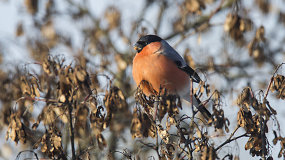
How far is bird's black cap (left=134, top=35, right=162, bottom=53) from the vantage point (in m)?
3.41

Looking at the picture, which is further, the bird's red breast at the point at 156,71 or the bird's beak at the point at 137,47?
the bird's beak at the point at 137,47

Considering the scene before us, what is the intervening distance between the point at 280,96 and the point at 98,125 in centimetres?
105

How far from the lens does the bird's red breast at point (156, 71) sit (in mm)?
3018

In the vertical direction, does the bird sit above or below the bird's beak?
below

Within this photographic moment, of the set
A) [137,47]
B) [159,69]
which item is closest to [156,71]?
[159,69]

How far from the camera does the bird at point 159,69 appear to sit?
119 inches

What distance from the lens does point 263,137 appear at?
205 centimetres

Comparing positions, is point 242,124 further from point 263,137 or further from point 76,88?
point 76,88

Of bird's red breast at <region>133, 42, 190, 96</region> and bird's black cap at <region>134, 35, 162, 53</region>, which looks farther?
bird's black cap at <region>134, 35, 162, 53</region>

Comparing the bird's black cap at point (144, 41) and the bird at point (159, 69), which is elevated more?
the bird's black cap at point (144, 41)

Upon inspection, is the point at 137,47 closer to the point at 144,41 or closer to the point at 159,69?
the point at 144,41

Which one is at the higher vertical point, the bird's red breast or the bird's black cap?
the bird's black cap

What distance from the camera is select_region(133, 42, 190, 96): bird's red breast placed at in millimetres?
3018

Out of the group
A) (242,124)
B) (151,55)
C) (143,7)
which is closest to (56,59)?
(151,55)
